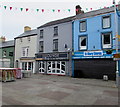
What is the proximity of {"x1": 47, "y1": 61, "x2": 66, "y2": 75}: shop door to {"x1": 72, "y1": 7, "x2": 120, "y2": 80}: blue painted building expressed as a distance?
2.03 metres

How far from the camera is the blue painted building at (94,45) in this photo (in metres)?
13.9

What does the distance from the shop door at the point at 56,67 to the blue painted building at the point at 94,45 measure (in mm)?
2031

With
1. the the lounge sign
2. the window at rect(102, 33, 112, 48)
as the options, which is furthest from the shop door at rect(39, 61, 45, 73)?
the window at rect(102, 33, 112, 48)

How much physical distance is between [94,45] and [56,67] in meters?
7.17

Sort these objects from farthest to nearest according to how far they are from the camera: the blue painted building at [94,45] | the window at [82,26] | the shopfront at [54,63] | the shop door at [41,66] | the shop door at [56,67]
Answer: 1. the shop door at [41,66]
2. the shop door at [56,67]
3. the shopfront at [54,63]
4. the window at [82,26]
5. the blue painted building at [94,45]

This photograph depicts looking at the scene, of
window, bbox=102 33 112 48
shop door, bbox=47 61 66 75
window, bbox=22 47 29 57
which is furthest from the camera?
window, bbox=22 47 29 57

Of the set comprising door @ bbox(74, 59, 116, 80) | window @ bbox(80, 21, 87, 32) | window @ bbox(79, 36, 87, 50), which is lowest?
door @ bbox(74, 59, 116, 80)

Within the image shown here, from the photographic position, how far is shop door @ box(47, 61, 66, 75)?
1752 cm

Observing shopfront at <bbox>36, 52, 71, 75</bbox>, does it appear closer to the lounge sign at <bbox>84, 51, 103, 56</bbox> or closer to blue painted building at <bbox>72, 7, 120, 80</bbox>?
blue painted building at <bbox>72, 7, 120, 80</bbox>

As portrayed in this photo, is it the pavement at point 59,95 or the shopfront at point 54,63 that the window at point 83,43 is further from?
the pavement at point 59,95

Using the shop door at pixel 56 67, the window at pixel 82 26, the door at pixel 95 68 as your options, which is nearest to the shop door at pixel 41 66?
the shop door at pixel 56 67

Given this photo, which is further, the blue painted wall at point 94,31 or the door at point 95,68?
the blue painted wall at point 94,31

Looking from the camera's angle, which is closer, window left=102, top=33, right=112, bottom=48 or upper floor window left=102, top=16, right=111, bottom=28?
window left=102, top=33, right=112, bottom=48

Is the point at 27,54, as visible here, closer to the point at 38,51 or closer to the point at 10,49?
the point at 38,51
